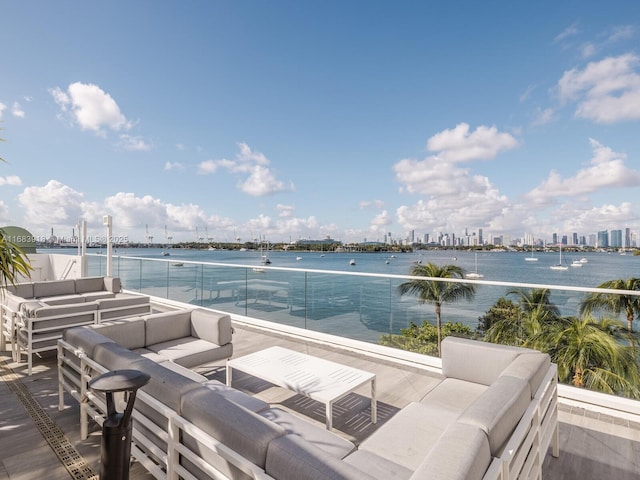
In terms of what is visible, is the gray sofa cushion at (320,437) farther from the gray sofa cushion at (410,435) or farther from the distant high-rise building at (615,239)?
the distant high-rise building at (615,239)

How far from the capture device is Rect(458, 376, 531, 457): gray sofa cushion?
4.45ft

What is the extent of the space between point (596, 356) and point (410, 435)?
2603 mm

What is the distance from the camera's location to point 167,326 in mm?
3922

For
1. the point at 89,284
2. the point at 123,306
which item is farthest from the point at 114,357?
the point at 89,284

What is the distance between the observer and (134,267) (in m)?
8.17

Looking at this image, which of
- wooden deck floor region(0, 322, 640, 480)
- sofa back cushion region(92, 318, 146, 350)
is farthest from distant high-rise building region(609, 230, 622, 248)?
sofa back cushion region(92, 318, 146, 350)

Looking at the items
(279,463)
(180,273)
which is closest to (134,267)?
(180,273)

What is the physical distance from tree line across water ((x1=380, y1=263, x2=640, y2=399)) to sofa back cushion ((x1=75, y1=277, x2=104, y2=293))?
5.40m

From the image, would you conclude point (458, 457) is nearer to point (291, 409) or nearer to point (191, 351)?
point (291, 409)

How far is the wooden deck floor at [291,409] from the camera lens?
2.29 m

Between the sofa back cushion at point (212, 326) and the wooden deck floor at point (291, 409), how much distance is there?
18.5 inches

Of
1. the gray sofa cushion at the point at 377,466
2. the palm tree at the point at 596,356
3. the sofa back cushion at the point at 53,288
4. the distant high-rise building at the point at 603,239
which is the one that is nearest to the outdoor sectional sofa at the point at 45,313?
the sofa back cushion at the point at 53,288

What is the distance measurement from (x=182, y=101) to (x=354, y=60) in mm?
6777

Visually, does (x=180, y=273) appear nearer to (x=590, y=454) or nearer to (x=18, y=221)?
(x=18, y=221)
